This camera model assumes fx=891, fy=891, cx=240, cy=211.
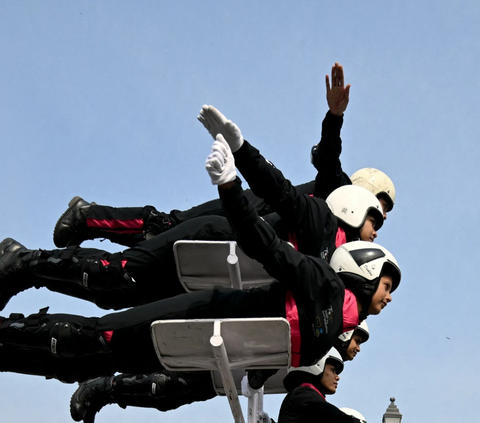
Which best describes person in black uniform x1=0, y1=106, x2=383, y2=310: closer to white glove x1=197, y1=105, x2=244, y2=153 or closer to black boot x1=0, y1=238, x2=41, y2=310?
black boot x1=0, y1=238, x2=41, y2=310

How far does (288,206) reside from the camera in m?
7.30

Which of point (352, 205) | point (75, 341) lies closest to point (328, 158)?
point (352, 205)

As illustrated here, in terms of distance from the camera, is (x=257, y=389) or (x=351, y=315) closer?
(x=351, y=315)

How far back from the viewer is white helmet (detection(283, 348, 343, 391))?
861 cm

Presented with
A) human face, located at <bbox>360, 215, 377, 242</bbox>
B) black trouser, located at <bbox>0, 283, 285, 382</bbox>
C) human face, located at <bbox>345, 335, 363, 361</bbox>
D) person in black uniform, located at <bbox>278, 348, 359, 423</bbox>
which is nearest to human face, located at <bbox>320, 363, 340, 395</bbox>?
person in black uniform, located at <bbox>278, 348, 359, 423</bbox>

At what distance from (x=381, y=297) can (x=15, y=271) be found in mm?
3298

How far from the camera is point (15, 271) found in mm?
8039

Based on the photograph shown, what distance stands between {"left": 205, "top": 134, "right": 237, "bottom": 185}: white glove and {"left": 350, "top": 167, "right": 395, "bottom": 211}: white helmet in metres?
3.45

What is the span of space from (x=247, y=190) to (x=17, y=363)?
9.59 feet

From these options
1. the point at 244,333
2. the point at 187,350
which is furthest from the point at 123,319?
the point at 244,333

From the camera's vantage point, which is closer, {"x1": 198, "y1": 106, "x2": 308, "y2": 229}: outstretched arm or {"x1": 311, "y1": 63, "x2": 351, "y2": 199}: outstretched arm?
{"x1": 198, "y1": 106, "x2": 308, "y2": 229}: outstretched arm

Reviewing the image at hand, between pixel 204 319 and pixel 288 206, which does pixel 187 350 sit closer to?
pixel 204 319

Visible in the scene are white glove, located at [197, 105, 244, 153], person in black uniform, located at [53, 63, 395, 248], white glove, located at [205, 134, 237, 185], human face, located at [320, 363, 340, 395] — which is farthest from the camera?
human face, located at [320, 363, 340, 395]

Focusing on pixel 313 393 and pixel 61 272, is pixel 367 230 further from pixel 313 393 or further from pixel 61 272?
pixel 61 272
